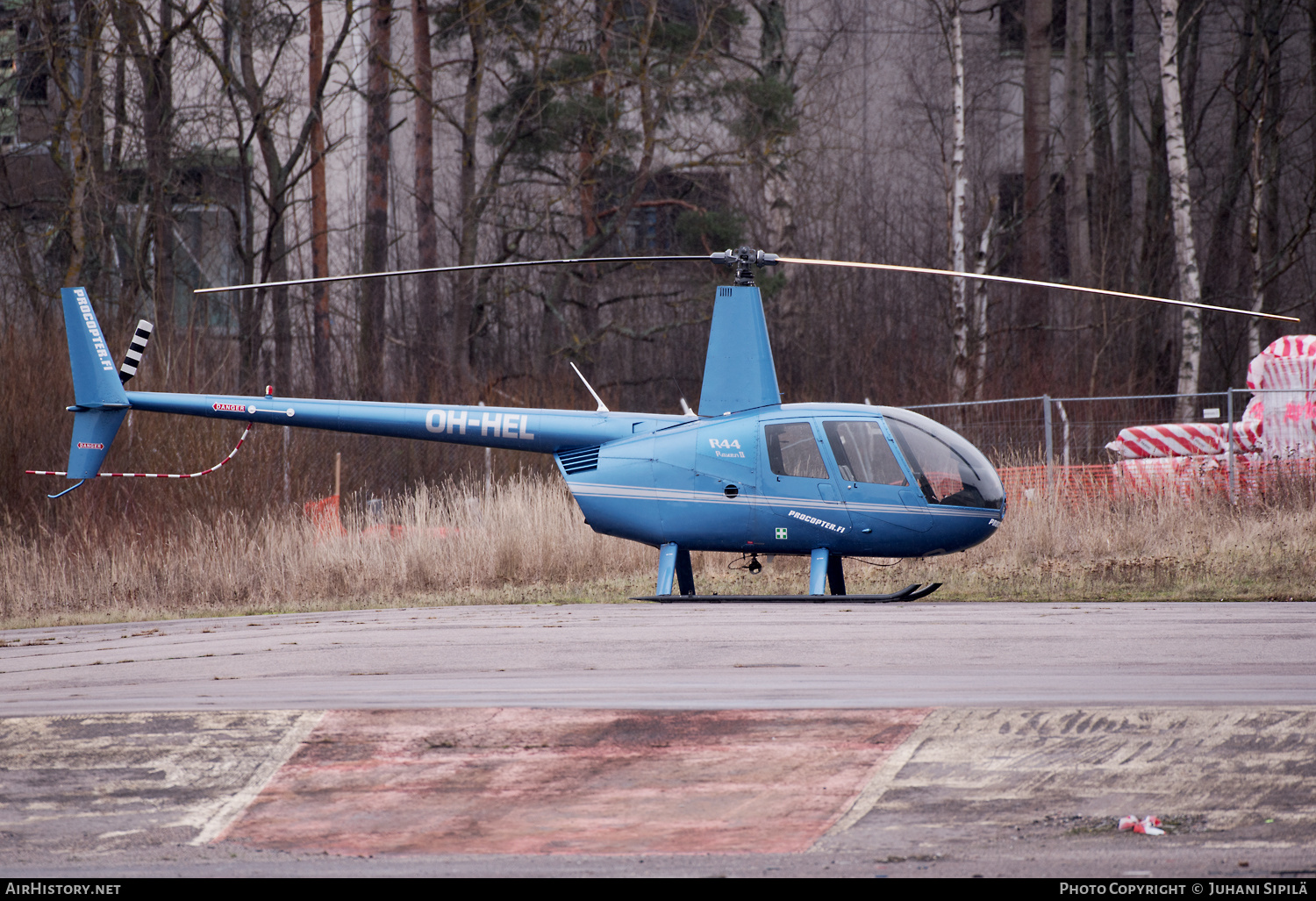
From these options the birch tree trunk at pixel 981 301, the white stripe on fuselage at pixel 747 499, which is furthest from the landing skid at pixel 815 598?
the birch tree trunk at pixel 981 301

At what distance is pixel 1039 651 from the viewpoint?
8094 millimetres

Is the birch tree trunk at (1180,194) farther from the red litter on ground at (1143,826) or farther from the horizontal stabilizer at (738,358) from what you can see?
the red litter on ground at (1143,826)

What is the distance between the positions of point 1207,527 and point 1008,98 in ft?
73.0

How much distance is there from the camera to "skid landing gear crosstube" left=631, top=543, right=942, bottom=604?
11.7m

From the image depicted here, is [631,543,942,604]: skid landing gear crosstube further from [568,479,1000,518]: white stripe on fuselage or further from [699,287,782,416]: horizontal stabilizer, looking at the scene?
[699,287,782,416]: horizontal stabilizer

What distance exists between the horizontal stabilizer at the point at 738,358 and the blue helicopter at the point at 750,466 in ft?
0.04

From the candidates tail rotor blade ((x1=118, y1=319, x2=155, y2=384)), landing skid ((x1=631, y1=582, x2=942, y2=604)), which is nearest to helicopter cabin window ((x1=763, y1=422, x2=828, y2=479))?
landing skid ((x1=631, y1=582, x2=942, y2=604))

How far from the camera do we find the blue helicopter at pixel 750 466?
11.8 metres

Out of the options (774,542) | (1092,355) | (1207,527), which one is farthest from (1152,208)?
(774,542)

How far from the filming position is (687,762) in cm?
607

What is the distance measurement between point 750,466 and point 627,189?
20068 millimetres

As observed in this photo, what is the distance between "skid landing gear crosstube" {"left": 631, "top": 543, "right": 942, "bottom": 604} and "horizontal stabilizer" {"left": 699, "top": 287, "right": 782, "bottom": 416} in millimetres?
1512

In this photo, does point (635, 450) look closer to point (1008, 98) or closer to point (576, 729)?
point (576, 729)

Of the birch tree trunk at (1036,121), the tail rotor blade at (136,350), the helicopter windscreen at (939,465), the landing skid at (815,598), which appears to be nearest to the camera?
the landing skid at (815,598)
